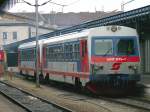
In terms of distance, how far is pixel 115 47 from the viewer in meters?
18.7

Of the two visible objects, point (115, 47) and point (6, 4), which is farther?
point (115, 47)

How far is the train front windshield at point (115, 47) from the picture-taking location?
18.5m

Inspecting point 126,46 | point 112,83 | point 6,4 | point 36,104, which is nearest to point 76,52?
point 126,46

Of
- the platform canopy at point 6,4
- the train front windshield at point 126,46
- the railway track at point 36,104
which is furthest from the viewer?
the train front windshield at point 126,46

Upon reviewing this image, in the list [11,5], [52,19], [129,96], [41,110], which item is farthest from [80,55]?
[52,19]

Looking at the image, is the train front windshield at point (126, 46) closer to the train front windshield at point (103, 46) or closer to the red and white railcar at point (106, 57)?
the red and white railcar at point (106, 57)

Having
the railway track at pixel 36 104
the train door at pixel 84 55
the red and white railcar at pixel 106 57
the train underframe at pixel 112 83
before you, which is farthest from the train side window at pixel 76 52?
the railway track at pixel 36 104

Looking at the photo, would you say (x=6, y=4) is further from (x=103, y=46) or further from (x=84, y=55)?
(x=84, y=55)

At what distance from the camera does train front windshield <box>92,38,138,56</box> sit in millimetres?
18453

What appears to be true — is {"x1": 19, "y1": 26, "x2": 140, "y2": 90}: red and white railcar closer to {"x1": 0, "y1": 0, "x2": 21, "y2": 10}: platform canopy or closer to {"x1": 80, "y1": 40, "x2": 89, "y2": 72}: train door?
{"x1": 80, "y1": 40, "x2": 89, "y2": 72}: train door

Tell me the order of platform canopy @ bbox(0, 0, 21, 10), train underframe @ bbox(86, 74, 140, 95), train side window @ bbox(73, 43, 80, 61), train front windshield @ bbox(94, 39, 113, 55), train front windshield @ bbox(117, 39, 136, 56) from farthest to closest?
train side window @ bbox(73, 43, 80, 61) < train front windshield @ bbox(117, 39, 136, 56) < train front windshield @ bbox(94, 39, 113, 55) < train underframe @ bbox(86, 74, 140, 95) < platform canopy @ bbox(0, 0, 21, 10)

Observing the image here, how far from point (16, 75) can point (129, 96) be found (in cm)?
3023

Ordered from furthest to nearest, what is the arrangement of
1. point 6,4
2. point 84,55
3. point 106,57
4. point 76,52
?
point 76,52 < point 84,55 < point 106,57 < point 6,4

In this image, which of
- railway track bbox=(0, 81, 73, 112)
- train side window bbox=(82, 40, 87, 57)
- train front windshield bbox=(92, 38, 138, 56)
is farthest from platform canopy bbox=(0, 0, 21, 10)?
train side window bbox=(82, 40, 87, 57)
